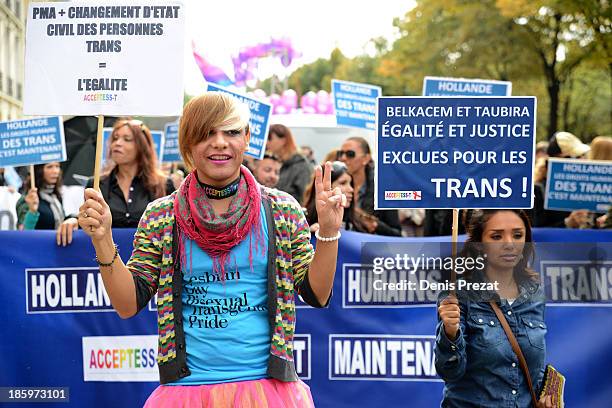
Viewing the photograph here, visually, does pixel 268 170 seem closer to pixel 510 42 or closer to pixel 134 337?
pixel 134 337

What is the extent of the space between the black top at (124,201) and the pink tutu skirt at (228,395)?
293 cm

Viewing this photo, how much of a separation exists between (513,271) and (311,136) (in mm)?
12651

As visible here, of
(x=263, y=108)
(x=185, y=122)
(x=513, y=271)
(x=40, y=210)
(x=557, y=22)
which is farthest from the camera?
(x=557, y=22)

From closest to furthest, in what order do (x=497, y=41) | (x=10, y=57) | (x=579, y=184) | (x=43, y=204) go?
(x=579, y=184) < (x=43, y=204) < (x=497, y=41) < (x=10, y=57)

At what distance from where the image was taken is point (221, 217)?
311 cm

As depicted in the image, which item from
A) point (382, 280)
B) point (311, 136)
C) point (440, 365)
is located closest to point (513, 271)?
point (440, 365)

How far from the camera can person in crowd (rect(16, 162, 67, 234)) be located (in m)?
7.45

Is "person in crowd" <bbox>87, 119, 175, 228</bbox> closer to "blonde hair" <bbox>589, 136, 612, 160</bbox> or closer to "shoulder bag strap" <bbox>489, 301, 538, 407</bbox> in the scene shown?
"shoulder bag strap" <bbox>489, 301, 538, 407</bbox>

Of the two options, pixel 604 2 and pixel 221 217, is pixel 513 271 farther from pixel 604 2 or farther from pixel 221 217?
pixel 604 2

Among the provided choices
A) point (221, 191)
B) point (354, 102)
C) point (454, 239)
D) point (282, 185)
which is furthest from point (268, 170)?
point (221, 191)

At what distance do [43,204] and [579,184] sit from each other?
4163 mm

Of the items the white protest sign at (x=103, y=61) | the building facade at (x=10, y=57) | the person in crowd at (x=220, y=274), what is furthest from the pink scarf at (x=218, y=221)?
the building facade at (x=10, y=57)

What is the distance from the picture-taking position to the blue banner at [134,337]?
534 centimetres

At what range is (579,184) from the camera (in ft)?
23.1
